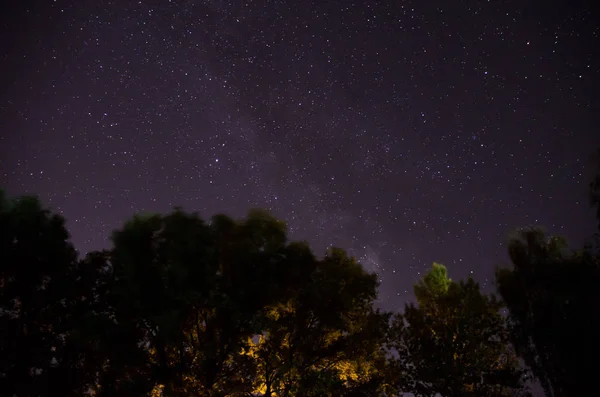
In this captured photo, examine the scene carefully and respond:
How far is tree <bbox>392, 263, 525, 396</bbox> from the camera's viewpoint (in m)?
19.7

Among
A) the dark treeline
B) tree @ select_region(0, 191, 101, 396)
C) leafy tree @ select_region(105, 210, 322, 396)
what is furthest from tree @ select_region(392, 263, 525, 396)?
tree @ select_region(0, 191, 101, 396)

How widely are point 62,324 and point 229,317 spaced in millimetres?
7724

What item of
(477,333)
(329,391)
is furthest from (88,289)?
(477,333)

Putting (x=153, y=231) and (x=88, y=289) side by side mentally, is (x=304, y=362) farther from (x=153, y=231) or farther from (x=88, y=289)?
(x=88, y=289)

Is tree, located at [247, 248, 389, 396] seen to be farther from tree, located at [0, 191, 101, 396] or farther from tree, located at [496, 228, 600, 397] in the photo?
tree, located at [0, 191, 101, 396]

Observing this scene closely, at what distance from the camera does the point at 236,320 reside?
1723cm

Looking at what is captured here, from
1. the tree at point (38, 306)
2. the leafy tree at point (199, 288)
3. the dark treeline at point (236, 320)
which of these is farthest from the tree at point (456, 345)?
the tree at point (38, 306)

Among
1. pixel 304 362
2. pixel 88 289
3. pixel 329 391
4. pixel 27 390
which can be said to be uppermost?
pixel 88 289

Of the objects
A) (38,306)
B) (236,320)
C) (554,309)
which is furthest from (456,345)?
(38,306)

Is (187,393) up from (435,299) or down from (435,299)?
down

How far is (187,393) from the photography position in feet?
55.0

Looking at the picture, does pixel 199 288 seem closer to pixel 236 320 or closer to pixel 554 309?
pixel 236 320

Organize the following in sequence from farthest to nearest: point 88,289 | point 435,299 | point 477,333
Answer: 1. point 435,299
2. point 477,333
3. point 88,289

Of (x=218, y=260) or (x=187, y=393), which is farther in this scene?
(x=218, y=260)
